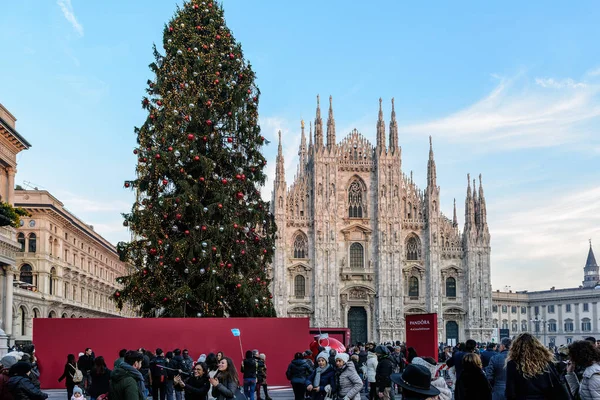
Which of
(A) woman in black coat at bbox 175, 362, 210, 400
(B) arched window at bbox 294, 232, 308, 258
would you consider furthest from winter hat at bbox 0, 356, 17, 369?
(B) arched window at bbox 294, 232, 308, 258

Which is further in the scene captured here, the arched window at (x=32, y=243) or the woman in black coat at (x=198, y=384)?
the arched window at (x=32, y=243)

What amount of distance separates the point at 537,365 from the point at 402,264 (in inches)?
2044

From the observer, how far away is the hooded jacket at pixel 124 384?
8.54 metres

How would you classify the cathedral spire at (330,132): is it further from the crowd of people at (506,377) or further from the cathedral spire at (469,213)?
the crowd of people at (506,377)

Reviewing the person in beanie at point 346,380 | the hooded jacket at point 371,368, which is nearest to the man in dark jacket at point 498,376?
the person in beanie at point 346,380

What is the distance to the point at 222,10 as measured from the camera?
26.0 meters

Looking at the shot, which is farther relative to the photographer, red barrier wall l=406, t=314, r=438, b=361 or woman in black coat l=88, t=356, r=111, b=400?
red barrier wall l=406, t=314, r=438, b=361

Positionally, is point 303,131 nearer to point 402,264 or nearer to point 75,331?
point 402,264

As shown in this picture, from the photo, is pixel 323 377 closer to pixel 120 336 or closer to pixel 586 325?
pixel 120 336

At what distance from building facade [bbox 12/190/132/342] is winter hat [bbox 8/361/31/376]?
111ft

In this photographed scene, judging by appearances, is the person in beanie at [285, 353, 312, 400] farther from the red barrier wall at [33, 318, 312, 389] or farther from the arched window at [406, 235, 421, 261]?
the arched window at [406, 235, 421, 261]

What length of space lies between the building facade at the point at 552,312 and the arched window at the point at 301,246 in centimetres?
4246

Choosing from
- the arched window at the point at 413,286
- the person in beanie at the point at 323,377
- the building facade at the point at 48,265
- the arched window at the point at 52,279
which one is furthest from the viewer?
the arched window at the point at 413,286

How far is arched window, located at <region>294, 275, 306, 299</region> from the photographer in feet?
189
